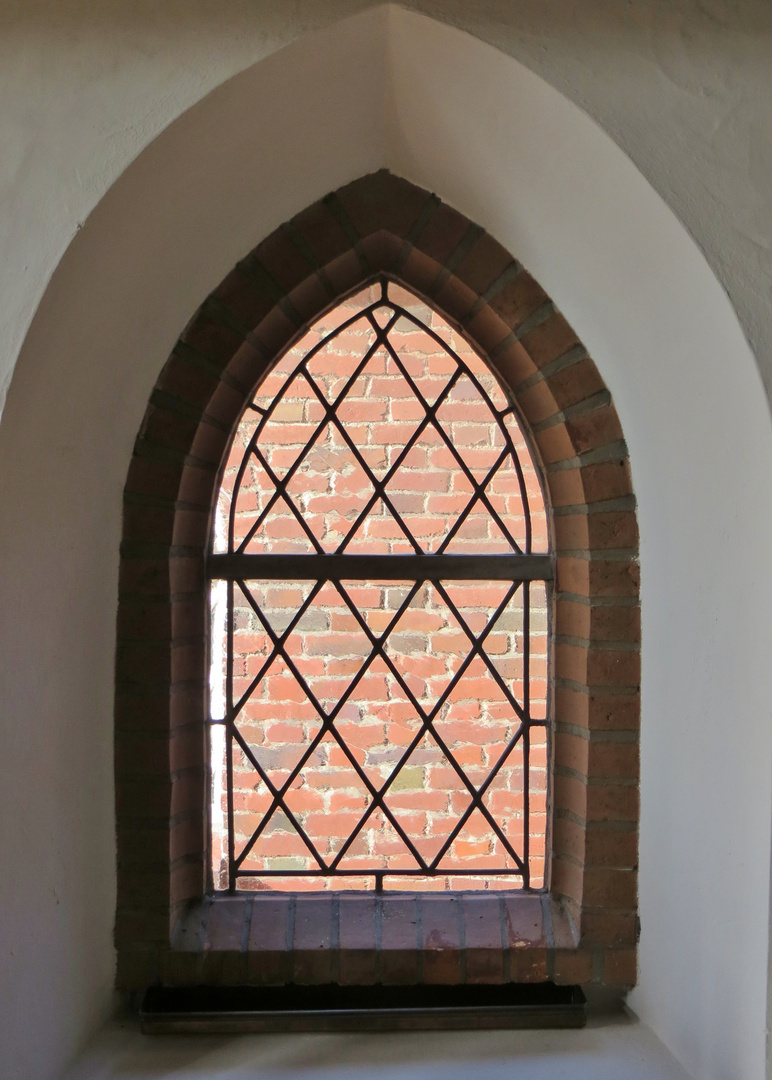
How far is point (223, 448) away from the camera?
1.91m

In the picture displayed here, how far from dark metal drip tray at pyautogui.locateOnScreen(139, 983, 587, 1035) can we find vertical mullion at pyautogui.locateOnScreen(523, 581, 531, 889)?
0.85ft

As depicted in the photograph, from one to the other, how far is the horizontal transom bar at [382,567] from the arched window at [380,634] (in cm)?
2

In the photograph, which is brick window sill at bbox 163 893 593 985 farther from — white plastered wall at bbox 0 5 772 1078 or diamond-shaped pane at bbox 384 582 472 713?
diamond-shaped pane at bbox 384 582 472 713

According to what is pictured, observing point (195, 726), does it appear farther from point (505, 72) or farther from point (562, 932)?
point (505, 72)

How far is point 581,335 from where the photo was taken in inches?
69.6

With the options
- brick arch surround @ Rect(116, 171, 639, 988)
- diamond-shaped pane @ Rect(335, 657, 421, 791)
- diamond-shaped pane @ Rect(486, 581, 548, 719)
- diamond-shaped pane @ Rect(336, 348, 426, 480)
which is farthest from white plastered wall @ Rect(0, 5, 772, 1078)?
diamond-shaped pane @ Rect(335, 657, 421, 791)

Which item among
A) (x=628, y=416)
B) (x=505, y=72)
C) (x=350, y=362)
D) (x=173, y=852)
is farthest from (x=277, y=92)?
(x=173, y=852)

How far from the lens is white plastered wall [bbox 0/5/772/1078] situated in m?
1.34

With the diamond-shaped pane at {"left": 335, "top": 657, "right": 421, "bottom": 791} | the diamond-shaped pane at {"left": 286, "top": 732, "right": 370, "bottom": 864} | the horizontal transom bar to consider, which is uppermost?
the horizontal transom bar

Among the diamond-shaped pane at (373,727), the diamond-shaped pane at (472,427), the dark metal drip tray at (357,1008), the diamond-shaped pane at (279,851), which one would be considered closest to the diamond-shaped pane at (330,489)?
the diamond-shaped pane at (472,427)

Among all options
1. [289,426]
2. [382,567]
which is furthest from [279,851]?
[289,426]

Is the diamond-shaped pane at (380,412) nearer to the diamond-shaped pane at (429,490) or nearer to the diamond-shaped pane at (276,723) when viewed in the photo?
the diamond-shaped pane at (429,490)

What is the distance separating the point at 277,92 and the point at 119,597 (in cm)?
105

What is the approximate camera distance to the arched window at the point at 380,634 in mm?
1960
